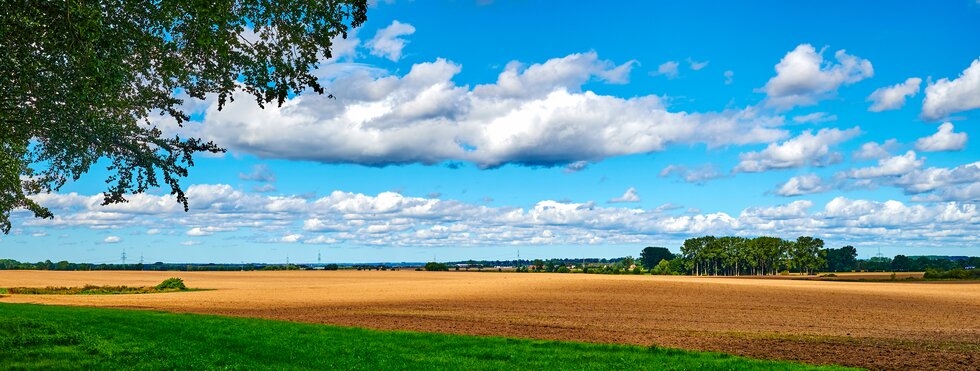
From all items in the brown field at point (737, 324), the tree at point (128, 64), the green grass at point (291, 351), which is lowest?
the brown field at point (737, 324)

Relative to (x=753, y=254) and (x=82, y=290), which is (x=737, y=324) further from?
(x=753, y=254)

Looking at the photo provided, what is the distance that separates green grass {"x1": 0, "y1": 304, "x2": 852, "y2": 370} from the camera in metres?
18.2

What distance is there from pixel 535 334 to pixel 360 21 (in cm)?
1853

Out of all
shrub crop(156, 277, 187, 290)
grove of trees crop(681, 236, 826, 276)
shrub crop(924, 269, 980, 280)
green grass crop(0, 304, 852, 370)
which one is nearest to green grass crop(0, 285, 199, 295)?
shrub crop(156, 277, 187, 290)

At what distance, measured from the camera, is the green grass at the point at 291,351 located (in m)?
18.2

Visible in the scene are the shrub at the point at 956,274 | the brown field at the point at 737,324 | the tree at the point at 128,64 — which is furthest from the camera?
the shrub at the point at 956,274

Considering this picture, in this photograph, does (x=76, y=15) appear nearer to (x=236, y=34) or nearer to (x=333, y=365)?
(x=236, y=34)

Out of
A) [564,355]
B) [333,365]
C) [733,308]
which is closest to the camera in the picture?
[333,365]

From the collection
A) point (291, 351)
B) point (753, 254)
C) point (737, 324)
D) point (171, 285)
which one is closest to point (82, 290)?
point (171, 285)

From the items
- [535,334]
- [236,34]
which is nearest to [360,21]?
[236,34]

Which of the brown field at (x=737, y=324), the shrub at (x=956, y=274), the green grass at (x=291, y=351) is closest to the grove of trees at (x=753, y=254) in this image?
the shrub at (x=956, y=274)

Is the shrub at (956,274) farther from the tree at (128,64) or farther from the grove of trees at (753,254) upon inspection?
the tree at (128,64)

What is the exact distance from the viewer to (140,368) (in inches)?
664

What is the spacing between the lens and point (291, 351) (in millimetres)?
20422
